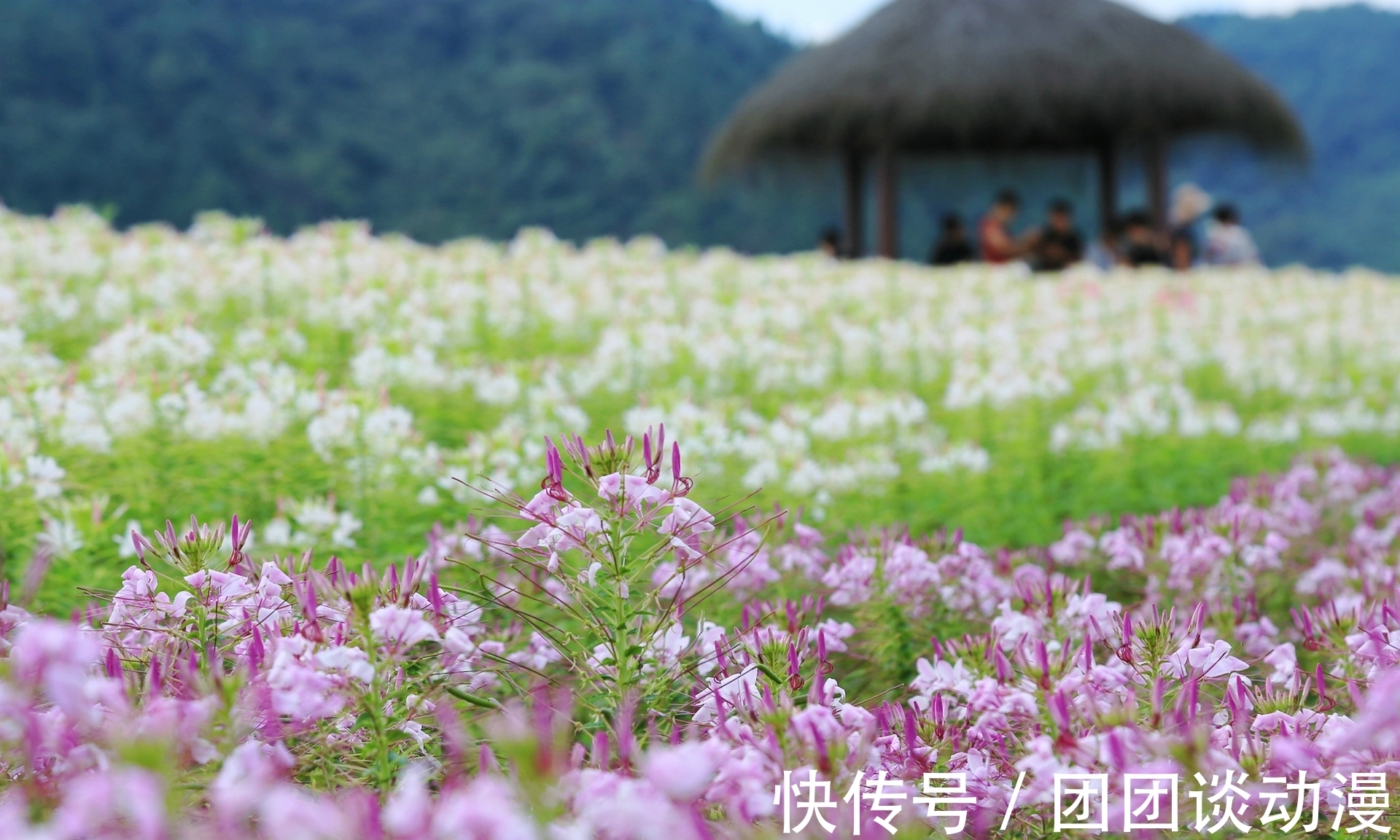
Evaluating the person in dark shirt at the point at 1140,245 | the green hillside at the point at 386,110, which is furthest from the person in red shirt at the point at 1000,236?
the green hillside at the point at 386,110

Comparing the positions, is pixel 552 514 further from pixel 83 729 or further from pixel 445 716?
pixel 83 729

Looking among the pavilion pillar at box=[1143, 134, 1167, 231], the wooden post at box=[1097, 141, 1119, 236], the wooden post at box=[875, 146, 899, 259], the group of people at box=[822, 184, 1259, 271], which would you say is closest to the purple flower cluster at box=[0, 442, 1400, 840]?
the group of people at box=[822, 184, 1259, 271]

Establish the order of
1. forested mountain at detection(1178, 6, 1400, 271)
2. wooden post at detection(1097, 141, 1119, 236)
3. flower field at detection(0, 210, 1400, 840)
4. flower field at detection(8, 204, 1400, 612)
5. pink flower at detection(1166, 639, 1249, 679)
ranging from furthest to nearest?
forested mountain at detection(1178, 6, 1400, 271) < wooden post at detection(1097, 141, 1119, 236) < flower field at detection(8, 204, 1400, 612) < pink flower at detection(1166, 639, 1249, 679) < flower field at detection(0, 210, 1400, 840)

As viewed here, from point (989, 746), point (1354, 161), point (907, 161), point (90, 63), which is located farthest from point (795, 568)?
point (1354, 161)

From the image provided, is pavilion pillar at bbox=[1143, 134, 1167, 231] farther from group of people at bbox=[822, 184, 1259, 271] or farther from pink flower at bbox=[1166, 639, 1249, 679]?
pink flower at bbox=[1166, 639, 1249, 679]

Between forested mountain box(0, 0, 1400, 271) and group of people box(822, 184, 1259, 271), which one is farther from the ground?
forested mountain box(0, 0, 1400, 271)

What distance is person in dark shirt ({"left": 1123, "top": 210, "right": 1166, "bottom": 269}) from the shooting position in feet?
45.0

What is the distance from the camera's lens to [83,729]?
1.42m

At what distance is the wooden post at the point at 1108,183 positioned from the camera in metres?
17.0

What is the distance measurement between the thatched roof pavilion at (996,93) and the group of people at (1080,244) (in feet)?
4.71

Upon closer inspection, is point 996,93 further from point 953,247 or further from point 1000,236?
point 1000,236

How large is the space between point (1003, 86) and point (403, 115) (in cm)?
2004

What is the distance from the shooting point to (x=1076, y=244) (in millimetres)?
14383


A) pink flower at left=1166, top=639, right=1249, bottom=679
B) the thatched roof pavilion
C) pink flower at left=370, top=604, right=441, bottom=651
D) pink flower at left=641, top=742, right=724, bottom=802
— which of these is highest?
the thatched roof pavilion
